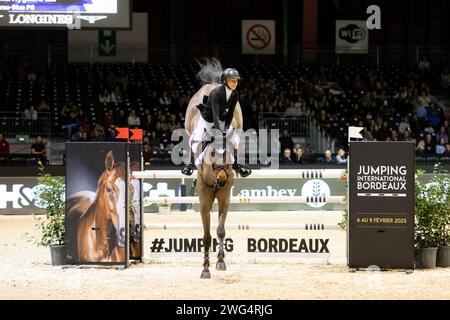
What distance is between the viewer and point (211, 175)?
9023 mm

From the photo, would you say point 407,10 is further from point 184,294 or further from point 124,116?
point 184,294

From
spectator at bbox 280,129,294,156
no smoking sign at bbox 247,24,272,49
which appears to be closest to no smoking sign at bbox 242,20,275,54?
no smoking sign at bbox 247,24,272,49

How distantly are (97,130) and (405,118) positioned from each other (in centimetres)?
936

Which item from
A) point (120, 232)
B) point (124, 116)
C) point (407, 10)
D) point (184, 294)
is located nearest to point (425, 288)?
point (184, 294)

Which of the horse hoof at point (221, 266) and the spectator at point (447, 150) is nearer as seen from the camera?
the horse hoof at point (221, 266)

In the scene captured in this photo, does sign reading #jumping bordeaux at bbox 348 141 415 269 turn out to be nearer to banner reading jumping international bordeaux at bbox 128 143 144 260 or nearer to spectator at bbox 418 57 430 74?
banner reading jumping international bordeaux at bbox 128 143 144 260

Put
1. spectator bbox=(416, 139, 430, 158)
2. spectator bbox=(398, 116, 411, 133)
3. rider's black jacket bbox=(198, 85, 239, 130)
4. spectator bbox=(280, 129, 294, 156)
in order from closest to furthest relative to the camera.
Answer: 1. rider's black jacket bbox=(198, 85, 239, 130)
2. spectator bbox=(280, 129, 294, 156)
3. spectator bbox=(416, 139, 430, 158)
4. spectator bbox=(398, 116, 411, 133)

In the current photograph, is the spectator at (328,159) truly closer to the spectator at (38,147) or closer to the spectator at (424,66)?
the spectator at (38,147)

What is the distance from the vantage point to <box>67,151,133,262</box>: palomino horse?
9664 mm

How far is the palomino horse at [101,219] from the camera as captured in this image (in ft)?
31.7

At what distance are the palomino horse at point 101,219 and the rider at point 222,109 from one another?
110 centimetres

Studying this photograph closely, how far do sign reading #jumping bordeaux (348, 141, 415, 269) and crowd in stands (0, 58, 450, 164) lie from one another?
1054 centimetres

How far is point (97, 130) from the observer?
836 inches

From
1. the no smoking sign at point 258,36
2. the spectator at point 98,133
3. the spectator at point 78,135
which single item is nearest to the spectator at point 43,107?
the spectator at point 78,135
